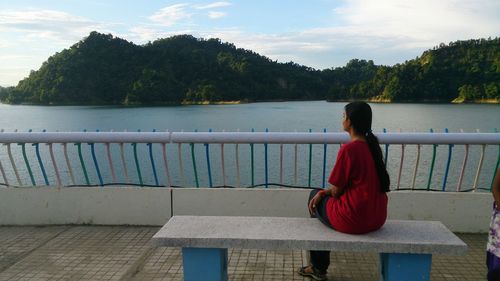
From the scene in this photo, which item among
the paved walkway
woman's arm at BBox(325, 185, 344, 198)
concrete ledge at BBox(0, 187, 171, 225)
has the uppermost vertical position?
woman's arm at BBox(325, 185, 344, 198)

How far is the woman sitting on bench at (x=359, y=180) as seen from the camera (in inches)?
116

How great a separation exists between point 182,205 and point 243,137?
111cm

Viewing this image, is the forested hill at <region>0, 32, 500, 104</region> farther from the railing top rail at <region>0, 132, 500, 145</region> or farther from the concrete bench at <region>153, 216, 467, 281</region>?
the concrete bench at <region>153, 216, 467, 281</region>

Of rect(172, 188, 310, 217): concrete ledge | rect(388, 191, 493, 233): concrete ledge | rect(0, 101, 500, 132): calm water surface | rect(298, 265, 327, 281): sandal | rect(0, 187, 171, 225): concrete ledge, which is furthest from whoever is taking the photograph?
rect(0, 101, 500, 132): calm water surface

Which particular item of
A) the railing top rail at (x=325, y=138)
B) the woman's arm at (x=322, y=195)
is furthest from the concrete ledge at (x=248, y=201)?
the woman's arm at (x=322, y=195)

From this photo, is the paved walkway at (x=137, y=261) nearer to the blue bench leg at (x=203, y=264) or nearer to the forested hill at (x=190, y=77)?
the blue bench leg at (x=203, y=264)

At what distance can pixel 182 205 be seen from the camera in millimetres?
4914

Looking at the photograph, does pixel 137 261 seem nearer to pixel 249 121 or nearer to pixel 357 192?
pixel 357 192

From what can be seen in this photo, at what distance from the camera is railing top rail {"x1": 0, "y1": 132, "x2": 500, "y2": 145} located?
14.9 ft

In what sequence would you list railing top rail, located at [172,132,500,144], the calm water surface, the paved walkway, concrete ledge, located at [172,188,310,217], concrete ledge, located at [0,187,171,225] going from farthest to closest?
the calm water surface → concrete ledge, located at [0,187,171,225] → concrete ledge, located at [172,188,310,217] → railing top rail, located at [172,132,500,144] → the paved walkway

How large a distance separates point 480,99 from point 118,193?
334ft

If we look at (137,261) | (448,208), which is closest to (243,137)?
(137,261)

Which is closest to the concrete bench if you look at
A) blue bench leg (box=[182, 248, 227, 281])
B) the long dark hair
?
blue bench leg (box=[182, 248, 227, 281])

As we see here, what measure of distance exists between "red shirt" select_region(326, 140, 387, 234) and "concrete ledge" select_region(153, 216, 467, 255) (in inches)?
3.9
